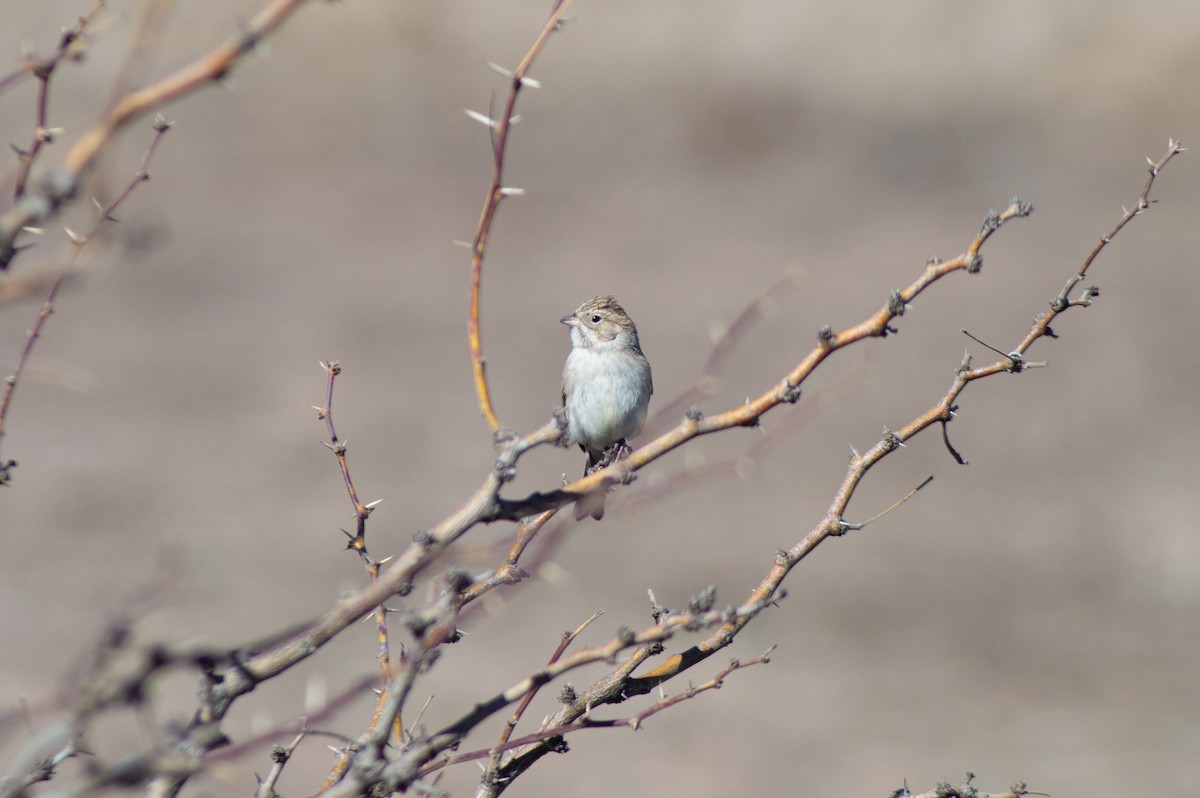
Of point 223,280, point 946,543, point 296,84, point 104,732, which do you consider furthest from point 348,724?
point 296,84

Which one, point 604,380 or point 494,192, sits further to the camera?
point 604,380

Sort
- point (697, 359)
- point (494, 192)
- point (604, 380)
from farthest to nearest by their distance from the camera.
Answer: point (697, 359) < point (604, 380) < point (494, 192)

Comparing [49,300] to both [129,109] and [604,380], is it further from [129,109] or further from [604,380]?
[604,380]

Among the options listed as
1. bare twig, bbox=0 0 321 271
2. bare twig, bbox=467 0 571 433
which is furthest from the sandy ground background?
bare twig, bbox=0 0 321 271

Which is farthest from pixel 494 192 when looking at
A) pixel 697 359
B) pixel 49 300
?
pixel 697 359

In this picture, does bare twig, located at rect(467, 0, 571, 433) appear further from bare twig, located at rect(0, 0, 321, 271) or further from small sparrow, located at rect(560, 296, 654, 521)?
small sparrow, located at rect(560, 296, 654, 521)

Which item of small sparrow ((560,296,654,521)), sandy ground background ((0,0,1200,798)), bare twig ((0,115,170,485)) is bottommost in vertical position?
bare twig ((0,115,170,485))
